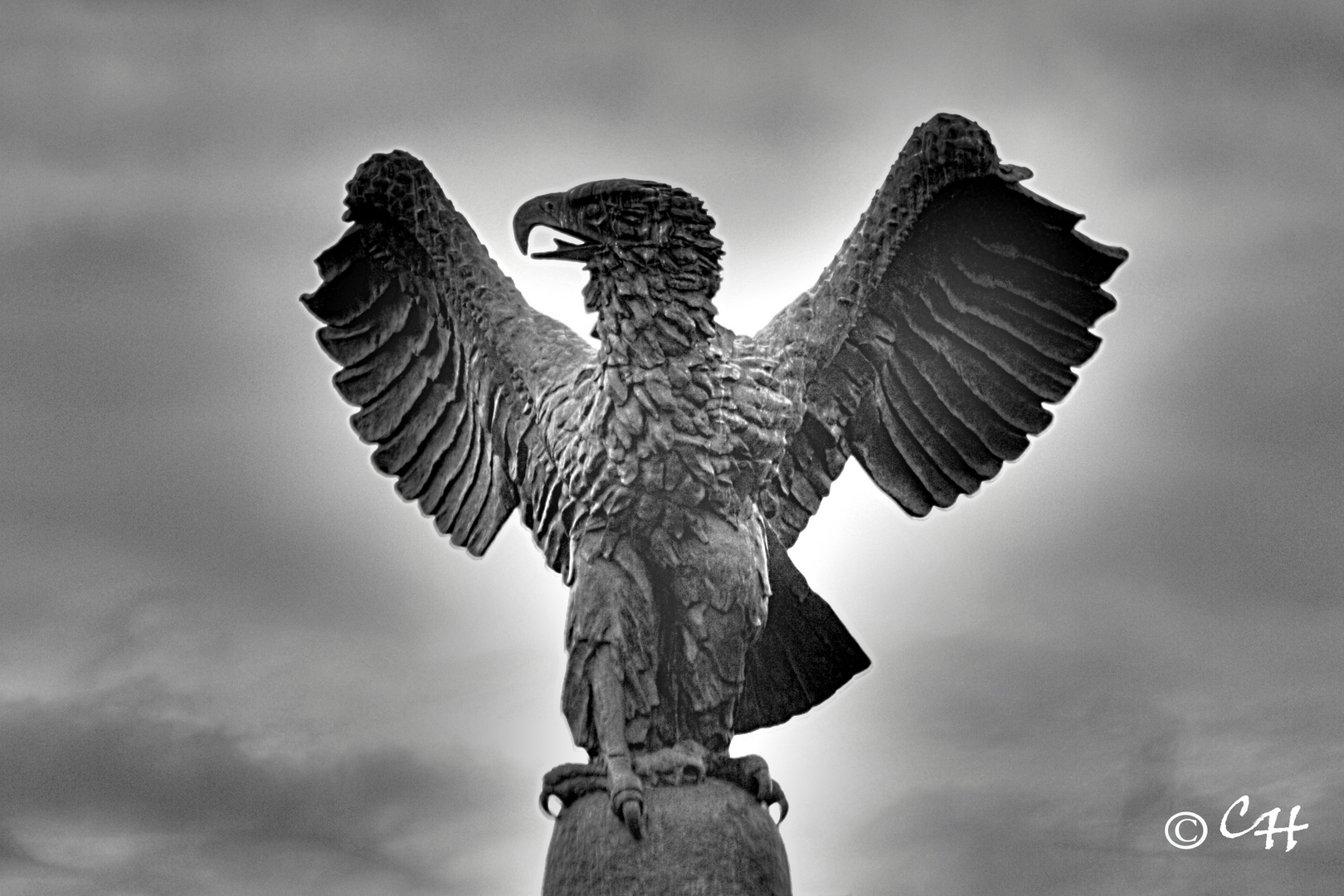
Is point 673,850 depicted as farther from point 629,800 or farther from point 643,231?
point 643,231

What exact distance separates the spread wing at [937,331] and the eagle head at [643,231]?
603 millimetres

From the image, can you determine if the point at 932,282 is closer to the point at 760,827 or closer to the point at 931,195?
the point at 931,195

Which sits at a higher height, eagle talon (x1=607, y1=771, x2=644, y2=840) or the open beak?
the open beak

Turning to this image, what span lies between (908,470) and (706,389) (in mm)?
1517

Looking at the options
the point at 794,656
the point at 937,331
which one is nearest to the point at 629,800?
the point at 794,656

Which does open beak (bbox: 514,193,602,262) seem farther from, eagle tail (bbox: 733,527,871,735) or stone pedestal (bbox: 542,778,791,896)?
stone pedestal (bbox: 542,778,791,896)

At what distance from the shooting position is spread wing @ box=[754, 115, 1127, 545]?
1063 cm

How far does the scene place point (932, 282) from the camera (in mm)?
10938

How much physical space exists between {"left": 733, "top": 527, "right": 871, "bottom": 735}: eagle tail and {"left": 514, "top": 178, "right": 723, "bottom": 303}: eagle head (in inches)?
55.8

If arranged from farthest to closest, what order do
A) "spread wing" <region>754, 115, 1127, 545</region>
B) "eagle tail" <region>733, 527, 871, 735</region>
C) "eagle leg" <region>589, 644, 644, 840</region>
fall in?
1. "eagle tail" <region>733, 527, 871, 735</region>
2. "spread wing" <region>754, 115, 1127, 545</region>
3. "eagle leg" <region>589, 644, 644, 840</region>

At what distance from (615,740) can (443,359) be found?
2404 millimetres

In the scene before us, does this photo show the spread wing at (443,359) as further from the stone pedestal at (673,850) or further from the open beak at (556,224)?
the stone pedestal at (673,850)

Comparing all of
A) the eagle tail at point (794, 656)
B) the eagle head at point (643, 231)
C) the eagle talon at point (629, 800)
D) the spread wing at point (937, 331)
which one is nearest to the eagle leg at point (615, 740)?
the eagle talon at point (629, 800)

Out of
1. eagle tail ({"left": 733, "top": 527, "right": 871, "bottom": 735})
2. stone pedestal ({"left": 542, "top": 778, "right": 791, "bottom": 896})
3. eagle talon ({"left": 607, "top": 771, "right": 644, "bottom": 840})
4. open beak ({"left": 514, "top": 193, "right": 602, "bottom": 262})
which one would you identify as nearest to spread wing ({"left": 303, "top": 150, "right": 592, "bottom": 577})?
open beak ({"left": 514, "top": 193, "right": 602, "bottom": 262})
